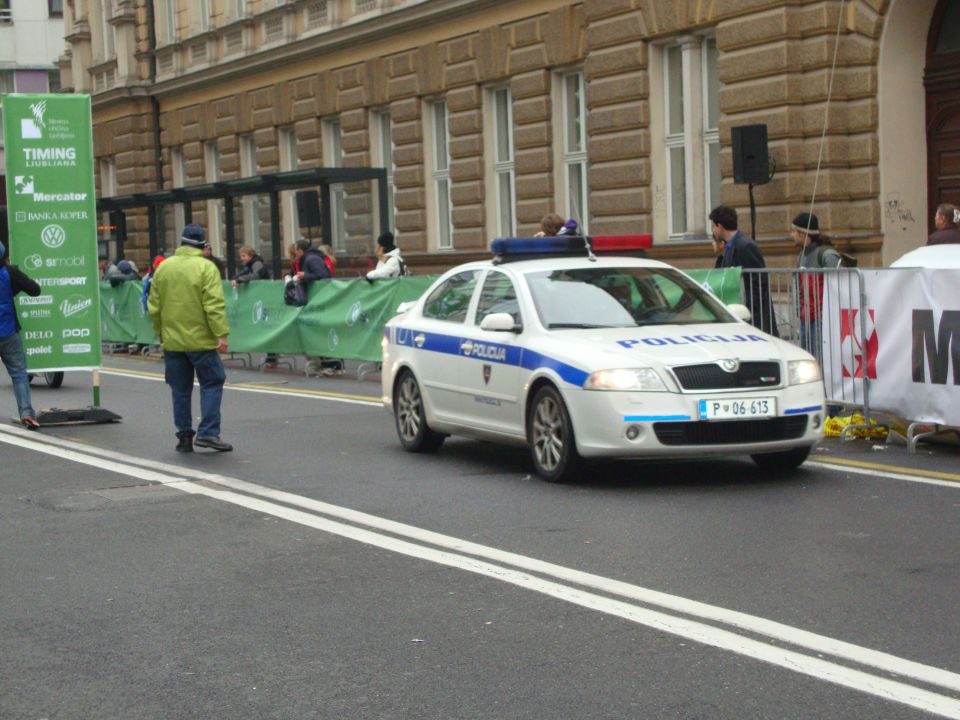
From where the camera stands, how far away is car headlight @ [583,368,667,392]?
398 inches

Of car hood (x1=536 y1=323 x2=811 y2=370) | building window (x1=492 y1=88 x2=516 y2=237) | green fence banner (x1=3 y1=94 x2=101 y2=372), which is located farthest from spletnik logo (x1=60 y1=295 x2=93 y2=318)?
building window (x1=492 y1=88 x2=516 y2=237)

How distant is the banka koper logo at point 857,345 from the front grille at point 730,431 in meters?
2.12

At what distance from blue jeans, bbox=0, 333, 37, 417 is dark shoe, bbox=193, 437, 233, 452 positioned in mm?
2759

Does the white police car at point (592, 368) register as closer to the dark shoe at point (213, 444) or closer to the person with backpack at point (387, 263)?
the dark shoe at point (213, 444)

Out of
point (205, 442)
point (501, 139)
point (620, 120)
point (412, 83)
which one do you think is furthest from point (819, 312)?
point (412, 83)

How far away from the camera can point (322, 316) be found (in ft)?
72.7

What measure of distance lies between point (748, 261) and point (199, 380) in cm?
502

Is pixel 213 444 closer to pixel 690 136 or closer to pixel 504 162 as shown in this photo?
pixel 690 136

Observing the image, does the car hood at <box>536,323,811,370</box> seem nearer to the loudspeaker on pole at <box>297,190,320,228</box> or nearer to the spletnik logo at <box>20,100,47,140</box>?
the spletnik logo at <box>20,100,47,140</box>

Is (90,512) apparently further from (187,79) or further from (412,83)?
(187,79)

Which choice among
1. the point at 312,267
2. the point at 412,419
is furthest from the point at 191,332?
the point at 312,267

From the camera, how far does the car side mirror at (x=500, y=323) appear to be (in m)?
11.0

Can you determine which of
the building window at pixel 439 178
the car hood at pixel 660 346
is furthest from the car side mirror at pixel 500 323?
the building window at pixel 439 178

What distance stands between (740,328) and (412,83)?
20909 millimetres
